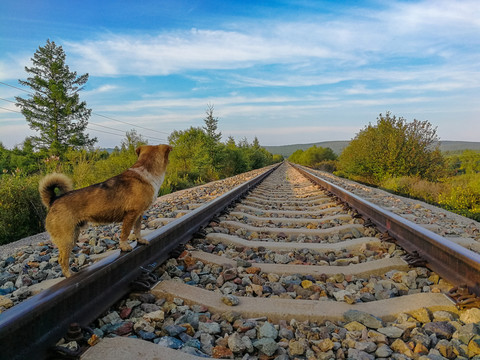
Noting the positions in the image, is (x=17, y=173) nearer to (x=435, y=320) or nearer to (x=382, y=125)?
(x=435, y=320)

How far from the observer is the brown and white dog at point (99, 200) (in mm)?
2186

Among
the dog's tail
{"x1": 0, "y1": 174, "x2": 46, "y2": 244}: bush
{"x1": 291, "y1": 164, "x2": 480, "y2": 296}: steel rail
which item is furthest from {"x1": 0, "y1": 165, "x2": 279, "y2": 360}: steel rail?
{"x1": 0, "y1": 174, "x2": 46, "y2": 244}: bush

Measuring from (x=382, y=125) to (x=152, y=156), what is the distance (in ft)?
71.7

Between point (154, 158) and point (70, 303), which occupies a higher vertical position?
Result: point (154, 158)

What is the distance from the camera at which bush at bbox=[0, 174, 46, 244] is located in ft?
18.7

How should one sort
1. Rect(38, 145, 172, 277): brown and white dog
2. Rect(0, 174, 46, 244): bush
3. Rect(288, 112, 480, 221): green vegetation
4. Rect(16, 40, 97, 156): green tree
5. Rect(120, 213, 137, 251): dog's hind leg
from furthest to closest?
Rect(16, 40, 97, 156): green tree
Rect(288, 112, 480, 221): green vegetation
Rect(0, 174, 46, 244): bush
Rect(120, 213, 137, 251): dog's hind leg
Rect(38, 145, 172, 277): brown and white dog

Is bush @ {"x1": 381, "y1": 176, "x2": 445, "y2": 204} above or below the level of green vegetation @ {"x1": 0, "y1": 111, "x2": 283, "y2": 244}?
below

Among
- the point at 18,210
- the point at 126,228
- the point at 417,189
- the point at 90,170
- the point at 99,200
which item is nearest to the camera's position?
the point at 99,200

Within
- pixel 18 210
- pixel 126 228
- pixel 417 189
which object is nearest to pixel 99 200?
pixel 126 228

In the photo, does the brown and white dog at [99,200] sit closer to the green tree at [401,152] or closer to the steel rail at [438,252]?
the steel rail at [438,252]

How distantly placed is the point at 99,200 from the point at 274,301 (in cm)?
141

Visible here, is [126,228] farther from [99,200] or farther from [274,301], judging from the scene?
[274,301]

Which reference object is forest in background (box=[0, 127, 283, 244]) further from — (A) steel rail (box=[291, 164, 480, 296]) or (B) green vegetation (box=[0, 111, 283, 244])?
(A) steel rail (box=[291, 164, 480, 296])

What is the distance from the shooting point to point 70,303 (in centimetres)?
177
